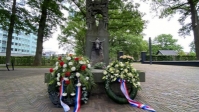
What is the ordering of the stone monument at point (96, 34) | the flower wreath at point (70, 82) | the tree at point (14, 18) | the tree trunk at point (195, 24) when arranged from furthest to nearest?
the tree trunk at point (195, 24), the tree at point (14, 18), the stone monument at point (96, 34), the flower wreath at point (70, 82)

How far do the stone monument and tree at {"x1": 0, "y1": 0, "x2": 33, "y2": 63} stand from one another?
9.59 m

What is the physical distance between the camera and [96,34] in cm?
656

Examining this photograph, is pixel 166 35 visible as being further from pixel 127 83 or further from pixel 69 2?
pixel 127 83

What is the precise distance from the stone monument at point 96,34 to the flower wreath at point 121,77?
9.29 feet

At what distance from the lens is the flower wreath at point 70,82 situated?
2934 millimetres

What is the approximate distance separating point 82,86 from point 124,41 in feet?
90.6

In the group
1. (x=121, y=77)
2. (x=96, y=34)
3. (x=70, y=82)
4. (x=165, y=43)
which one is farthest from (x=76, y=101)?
(x=165, y=43)

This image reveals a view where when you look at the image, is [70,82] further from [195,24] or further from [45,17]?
[195,24]

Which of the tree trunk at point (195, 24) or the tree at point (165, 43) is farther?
the tree at point (165, 43)

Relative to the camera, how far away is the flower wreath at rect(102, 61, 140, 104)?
10.8 feet

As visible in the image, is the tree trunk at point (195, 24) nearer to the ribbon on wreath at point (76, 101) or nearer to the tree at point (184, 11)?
the tree at point (184, 11)

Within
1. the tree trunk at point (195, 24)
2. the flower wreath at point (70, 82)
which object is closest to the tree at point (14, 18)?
the flower wreath at point (70, 82)

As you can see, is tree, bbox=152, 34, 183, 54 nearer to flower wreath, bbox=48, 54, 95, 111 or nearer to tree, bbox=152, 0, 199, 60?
tree, bbox=152, 0, 199, 60

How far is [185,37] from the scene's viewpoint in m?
19.2
